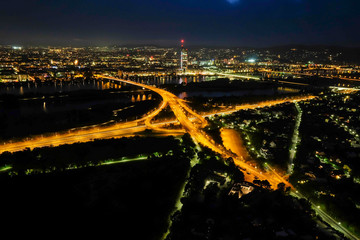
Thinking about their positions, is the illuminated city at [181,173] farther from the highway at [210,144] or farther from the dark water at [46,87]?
the dark water at [46,87]

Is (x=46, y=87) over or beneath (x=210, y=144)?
over

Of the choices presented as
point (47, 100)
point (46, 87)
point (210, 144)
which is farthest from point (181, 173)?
point (46, 87)

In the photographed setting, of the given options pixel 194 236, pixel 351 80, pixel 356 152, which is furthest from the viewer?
pixel 351 80

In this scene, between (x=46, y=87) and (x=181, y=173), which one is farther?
(x=46, y=87)

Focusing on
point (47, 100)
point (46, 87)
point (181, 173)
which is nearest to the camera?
point (181, 173)

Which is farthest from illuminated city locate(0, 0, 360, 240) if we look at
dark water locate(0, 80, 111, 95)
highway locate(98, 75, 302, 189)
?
dark water locate(0, 80, 111, 95)

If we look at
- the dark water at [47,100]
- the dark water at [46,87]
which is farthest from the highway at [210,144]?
the dark water at [46,87]

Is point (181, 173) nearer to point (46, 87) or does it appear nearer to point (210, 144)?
point (210, 144)

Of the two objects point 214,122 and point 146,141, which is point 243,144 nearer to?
point 214,122

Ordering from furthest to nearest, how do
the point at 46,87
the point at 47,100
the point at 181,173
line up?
the point at 46,87 < the point at 47,100 < the point at 181,173

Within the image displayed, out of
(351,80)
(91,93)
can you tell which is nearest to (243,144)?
(91,93)

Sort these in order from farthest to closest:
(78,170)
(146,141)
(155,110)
A: (155,110)
(146,141)
(78,170)
